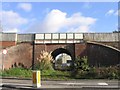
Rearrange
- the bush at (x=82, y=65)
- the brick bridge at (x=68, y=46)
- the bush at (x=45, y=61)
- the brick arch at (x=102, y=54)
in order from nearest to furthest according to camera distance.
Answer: the bush at (x=82, y=65) → the bush at (x=45, y=61) → the brick arch at (x=102, y=54) → the brick bridge at (x=68, y=46)

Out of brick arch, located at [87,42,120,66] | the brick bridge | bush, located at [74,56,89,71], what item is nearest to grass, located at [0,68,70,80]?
bush, located at [74,56,89,71]

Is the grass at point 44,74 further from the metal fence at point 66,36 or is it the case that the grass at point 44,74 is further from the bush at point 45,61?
the metal fence at point 66,36

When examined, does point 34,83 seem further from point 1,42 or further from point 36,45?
point 1,42

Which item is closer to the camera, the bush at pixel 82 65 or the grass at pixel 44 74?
the grass at pixel 44 74

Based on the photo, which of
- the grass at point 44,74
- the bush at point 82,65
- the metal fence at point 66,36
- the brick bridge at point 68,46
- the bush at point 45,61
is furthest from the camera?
the metal fence at point 66,36

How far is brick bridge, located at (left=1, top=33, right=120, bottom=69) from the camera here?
161 feet

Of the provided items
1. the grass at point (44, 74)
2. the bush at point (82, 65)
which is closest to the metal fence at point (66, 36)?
the bush at point (82, 65)

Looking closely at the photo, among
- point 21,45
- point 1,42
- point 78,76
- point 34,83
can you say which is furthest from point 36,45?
point 34,83

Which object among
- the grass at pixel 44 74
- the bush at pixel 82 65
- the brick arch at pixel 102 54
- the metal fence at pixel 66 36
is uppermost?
the metal fence at pixel 66 36

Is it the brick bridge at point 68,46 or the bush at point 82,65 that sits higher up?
the brick bridge at point 68,46

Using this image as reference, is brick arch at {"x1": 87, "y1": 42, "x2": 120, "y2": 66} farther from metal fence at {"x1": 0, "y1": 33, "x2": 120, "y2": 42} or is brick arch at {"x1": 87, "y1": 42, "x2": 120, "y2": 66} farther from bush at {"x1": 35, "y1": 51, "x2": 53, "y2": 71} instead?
bush at {"x1": 35, "y1": 51, "x2": 53, "y2": 71}

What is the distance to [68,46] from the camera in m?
52.2

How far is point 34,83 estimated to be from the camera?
1981 centimetres

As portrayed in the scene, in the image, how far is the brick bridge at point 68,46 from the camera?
4909 cm
